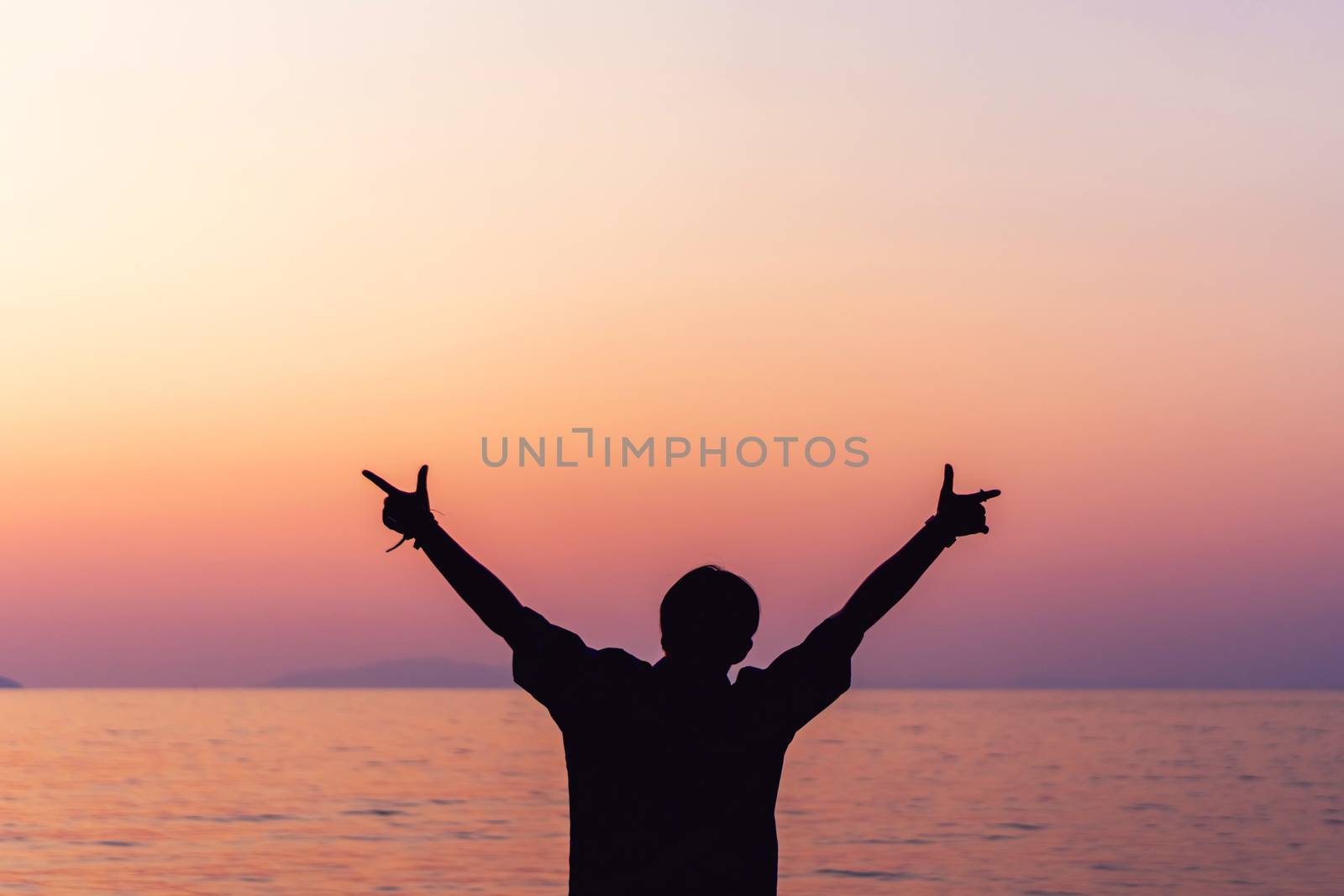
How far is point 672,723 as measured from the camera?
2.79 meters

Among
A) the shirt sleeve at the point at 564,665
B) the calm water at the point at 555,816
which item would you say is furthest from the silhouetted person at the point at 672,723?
the calm water at the point at 555,816

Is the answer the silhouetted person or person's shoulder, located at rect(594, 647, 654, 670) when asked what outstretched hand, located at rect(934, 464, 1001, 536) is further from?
person's shoulder, located at rect(594, 647, 654, 670)

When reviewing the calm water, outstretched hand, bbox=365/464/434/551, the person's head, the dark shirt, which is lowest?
the calm water

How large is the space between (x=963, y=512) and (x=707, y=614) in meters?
0.55

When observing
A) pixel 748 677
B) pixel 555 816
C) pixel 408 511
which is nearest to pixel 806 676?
pixel 748 677

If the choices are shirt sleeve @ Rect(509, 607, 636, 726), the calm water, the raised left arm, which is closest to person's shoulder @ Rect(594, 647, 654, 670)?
shirt sleeve @ Rect(509, 607, 636, 726)

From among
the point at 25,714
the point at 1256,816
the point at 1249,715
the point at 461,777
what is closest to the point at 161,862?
the point at 461,777

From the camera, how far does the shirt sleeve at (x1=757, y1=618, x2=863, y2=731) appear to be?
Result: 280 cm

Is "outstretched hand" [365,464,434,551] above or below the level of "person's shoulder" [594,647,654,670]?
above

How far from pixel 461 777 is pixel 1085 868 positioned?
59.3ft

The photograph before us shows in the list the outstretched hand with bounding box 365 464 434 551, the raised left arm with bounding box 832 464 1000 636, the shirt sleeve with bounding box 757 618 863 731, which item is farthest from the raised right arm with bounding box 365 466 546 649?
the raised left arm with bounding box 832 464 1000 636

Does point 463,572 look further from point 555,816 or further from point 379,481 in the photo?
point 555,816

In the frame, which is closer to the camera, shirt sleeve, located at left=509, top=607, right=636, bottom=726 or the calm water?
shirt sleeve, located at left=509, top=607, right=636, bottom=726

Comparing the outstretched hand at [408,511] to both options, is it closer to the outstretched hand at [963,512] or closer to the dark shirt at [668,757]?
the dark shirt at [668,757]
